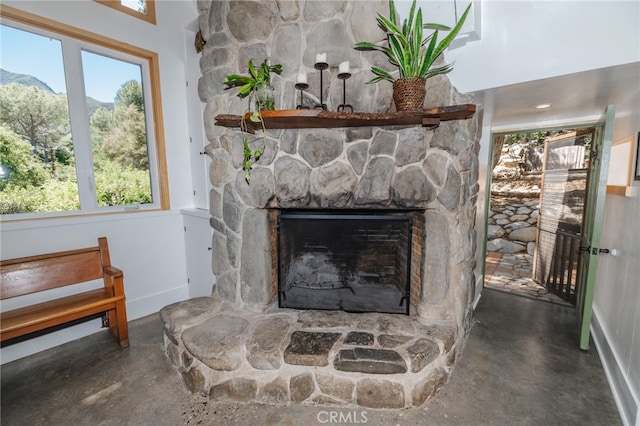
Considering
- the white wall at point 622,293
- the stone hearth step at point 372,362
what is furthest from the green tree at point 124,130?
the white wall at point 622,293

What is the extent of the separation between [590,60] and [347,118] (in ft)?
4.25

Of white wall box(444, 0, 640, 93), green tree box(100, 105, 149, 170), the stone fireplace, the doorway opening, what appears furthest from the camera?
the doorway opening

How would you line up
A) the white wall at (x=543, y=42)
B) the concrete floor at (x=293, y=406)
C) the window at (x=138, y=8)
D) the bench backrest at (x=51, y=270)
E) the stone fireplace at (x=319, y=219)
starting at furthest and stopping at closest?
1. the window at (x=138, y=8)
2. the bench backrest at (x=51, y=270)
3. the stone fireplace at (x=319, y=219)
4. the concrete floor at (x=293, y=406)
5. the white wall at (x=543, y=42)

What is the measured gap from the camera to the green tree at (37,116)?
1954 millimetres

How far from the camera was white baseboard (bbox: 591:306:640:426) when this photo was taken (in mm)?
1442

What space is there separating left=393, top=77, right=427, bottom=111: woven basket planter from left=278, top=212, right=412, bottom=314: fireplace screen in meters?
0.74

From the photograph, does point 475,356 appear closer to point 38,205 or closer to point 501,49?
point 501,49

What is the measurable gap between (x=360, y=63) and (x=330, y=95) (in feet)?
0.89

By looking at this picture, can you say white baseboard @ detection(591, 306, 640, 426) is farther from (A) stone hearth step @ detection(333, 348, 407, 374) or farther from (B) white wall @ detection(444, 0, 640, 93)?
(B) white wall @ detection(444, 0, 640, 93)

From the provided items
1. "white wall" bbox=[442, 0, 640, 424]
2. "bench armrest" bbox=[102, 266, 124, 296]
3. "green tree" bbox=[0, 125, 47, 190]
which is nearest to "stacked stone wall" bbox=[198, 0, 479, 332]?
"white wall" bbox=[442, 0, 640, 424]

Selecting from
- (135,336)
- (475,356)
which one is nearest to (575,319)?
(475,356)

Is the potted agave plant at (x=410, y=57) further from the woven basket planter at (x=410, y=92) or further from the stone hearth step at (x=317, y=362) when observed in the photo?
the stone hearth step at (x=317, y=362)

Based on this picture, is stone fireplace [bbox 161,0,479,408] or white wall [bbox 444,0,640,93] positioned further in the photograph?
stone fireplace [bbox 161,0,479,408]
